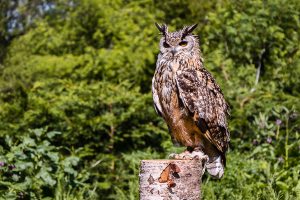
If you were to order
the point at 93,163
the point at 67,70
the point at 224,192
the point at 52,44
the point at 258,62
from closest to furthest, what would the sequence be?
the point at 224,192
the point at 93,163
the point at 258,62
the point at 67,70
the point at 52,44

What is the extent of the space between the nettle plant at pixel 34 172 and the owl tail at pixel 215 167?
1319 millimetres

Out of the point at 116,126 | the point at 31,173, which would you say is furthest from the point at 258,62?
the point at 31,173

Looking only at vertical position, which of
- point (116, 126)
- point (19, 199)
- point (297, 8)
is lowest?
point (19, 199)

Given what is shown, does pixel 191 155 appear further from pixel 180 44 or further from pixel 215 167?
pixel 180 44

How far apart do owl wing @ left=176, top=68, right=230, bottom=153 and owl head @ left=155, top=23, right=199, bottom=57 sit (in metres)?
0.14

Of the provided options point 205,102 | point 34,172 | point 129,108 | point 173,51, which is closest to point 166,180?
point 205,102

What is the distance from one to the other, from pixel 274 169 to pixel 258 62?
2806mm

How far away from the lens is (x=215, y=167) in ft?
12.6

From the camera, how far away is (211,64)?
7.11 metres

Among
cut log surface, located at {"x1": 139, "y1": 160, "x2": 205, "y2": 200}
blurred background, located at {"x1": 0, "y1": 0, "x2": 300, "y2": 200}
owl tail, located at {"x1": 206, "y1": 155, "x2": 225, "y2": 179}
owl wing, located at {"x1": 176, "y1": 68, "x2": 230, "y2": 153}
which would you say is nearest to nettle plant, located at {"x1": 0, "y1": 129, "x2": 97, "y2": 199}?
blurred background, located at {"x1": 0, "y1": 0, "x2": 300, "y2": 200}

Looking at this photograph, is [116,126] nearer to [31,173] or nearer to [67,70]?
[31,173]

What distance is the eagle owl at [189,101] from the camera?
368 centimetres

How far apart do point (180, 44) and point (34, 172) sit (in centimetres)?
Answer: 175

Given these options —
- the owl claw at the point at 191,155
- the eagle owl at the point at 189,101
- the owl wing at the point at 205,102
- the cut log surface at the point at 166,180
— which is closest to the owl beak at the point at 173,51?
the eagle owl at the point at 189,101
